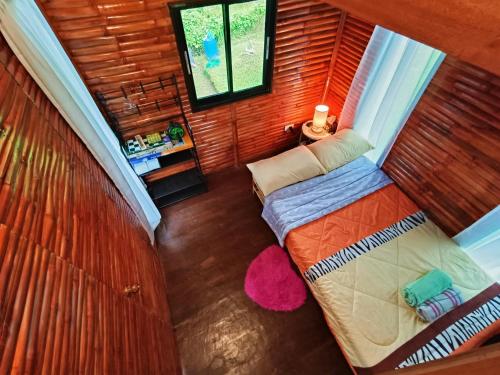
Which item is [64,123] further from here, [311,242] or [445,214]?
[445,214]

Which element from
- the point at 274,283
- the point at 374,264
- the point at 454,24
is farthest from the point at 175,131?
the point at 454,24

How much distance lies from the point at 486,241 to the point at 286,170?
5.62 feet

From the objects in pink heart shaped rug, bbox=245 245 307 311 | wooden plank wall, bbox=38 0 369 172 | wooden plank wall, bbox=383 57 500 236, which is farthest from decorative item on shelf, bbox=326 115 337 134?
pink heart shaped rug, bbox=245 245 307 311

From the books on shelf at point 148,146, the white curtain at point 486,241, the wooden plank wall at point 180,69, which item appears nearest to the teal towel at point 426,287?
the white curtain at point 486,241

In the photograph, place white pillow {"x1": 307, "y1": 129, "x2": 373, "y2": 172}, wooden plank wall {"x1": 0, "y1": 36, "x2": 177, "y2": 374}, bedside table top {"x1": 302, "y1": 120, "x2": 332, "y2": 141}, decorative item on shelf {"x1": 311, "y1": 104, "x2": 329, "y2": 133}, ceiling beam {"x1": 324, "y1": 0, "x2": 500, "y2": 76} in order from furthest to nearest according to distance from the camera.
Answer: bedside table top {"x1": 302, "y1": 120, "x2": 332, "y2": 141}
decorative item on shelf {"x1": 311, "y1": 104, "x2": 329, "y2": 133}
white pillow {"x1": 307, "y1": 129, "x2": 373, "y2": 172}
wooden plank wall {"x1": 0, "y1": 36, "x2": 177, "y2": 374}
ceiling beam {"x1": 324, "y1": 0, "x2": 500, "y2": 76}

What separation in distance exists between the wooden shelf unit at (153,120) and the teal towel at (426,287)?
2.28 metres

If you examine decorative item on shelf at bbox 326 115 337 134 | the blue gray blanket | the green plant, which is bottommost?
the blue gray blanket

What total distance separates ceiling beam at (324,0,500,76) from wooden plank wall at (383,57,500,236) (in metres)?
1.83

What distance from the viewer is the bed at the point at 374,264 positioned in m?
1.71

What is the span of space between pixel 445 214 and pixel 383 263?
0.76m

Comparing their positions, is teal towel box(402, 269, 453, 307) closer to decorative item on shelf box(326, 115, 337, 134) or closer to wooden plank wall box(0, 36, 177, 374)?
wooden plank wall box(0, 36, 177, 374)

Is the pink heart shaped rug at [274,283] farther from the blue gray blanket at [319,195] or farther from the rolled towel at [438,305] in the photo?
the rolled towel at [438,305]

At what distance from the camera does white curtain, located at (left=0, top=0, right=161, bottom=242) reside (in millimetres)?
1262

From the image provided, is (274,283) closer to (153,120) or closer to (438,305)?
(438,305)
